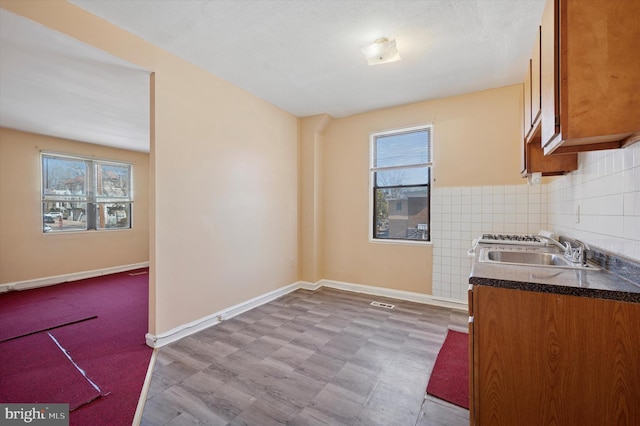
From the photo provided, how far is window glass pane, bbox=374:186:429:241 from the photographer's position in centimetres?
396

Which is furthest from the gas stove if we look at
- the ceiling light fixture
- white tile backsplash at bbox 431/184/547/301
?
the ceiling light fixture

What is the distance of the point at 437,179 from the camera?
3791 mm

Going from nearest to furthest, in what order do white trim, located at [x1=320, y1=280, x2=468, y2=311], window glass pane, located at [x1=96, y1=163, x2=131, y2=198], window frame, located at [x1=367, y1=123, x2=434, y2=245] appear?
white trim, located at [x1=320, y1=280, x2=468, y2=311]
window frame, located at [x1=367, y1=123, x2=434, y2=245]
window glass pane, located at [x1=96, y1=163, x2=131, y2=198]

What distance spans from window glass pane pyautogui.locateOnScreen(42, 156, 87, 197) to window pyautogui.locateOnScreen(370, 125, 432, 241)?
17.8 feet

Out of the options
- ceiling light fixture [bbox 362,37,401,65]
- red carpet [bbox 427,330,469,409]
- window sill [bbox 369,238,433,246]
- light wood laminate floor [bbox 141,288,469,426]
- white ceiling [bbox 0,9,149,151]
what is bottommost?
light wood laminate floor [bbox 141,288,469,426]

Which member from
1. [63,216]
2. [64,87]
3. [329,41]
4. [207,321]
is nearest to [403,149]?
[329,41]

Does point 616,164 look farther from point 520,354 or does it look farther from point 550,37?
point 520,354

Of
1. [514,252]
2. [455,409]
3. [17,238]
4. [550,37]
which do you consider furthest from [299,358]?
[17,238]

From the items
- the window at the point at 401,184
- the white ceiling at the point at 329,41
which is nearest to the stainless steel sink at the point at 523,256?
the window at the point at 401,184

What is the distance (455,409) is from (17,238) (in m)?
6.44

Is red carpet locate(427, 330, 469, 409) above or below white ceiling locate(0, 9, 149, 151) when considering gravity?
below

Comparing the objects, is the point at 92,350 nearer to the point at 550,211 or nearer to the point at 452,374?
the point at 452,374

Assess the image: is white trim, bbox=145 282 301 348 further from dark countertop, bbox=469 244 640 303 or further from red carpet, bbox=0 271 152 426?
dark countertop, bbox=469 244 640 303

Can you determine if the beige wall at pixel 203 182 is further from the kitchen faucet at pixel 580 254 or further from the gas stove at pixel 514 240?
the kitchen faucet at pixel 580 254
